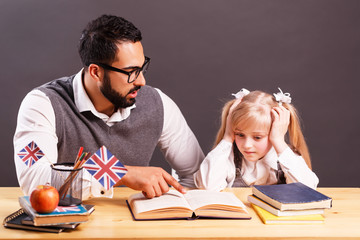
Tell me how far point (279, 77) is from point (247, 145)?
5.36 feet

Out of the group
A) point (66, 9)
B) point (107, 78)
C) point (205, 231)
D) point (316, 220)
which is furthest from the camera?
point (66, 9)

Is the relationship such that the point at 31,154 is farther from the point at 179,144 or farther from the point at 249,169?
the point at 249,169

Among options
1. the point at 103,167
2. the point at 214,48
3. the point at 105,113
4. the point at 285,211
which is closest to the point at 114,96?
the point at 105,113

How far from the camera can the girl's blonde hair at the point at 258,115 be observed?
2.41m

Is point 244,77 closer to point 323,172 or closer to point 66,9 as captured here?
point 323,172

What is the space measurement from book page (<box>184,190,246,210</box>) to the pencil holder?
0.42 m

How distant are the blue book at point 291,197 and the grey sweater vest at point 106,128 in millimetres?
818

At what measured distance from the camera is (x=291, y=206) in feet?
6.00

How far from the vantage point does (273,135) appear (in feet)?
7.95

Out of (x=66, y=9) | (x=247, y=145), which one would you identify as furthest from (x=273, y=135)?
(x=66, y=9)

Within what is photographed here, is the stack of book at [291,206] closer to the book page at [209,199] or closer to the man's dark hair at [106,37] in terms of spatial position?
the book page at [209,199]

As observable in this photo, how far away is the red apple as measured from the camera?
1.63m

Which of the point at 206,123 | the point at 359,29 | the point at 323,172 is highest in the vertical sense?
the point at 359,29

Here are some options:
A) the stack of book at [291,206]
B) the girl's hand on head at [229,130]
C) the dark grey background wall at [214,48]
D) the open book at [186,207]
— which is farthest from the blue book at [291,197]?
the dark grey background wall at [214,48]
